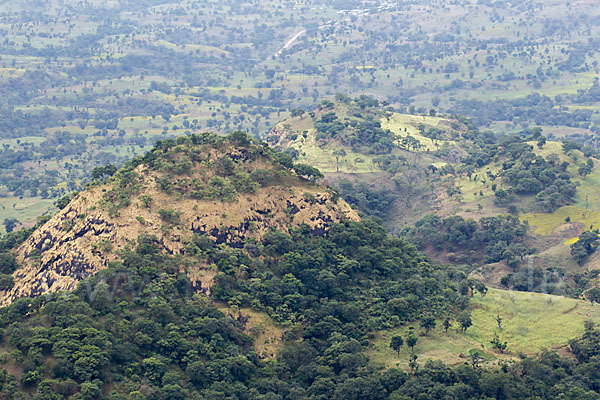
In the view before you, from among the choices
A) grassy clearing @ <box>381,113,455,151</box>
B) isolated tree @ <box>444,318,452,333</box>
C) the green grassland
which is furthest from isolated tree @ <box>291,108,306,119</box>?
isolated tree @ <box>444,318,452,333</box>

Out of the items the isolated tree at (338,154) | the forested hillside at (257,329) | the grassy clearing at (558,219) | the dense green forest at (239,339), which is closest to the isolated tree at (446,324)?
the forested hillside at (257,329)

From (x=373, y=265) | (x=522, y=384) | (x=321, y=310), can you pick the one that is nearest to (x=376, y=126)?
(x=373, y=265)

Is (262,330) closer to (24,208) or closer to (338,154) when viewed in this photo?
(338,154)

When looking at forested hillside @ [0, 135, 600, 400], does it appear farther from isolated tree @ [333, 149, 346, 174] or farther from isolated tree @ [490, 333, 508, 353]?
isolated tree @ [333, 149, 346, 174]

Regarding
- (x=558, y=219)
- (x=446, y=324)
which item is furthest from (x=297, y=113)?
(x=446, y=324)

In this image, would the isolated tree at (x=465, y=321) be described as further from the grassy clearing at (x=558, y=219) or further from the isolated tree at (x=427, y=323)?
the grassy clearing at (x=558, y=219)

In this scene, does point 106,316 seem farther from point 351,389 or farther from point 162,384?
point 351,389
